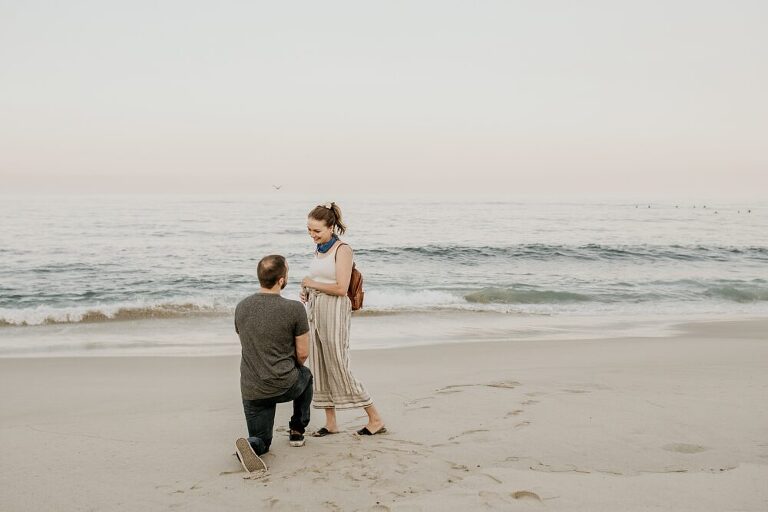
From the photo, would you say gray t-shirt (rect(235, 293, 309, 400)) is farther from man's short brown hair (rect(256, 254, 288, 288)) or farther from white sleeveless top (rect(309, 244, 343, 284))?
white sleeveless top (rect(309, 244, 343, 284))

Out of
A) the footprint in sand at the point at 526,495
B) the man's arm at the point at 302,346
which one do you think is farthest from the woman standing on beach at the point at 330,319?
the footprint in sand at the point at 526,495

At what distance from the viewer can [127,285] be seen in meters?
17.0

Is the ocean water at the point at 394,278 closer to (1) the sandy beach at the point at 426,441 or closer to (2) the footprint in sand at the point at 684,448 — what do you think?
(1) the sandy beach at the point at 426,441

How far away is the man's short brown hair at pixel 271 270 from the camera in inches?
157

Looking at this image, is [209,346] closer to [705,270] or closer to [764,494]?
[764,494]

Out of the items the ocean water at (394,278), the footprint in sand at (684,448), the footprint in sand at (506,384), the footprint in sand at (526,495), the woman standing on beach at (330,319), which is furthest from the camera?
the ocean water at (394,278)

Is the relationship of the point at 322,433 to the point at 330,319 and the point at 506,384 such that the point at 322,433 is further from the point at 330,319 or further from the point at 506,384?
the point at 506,384

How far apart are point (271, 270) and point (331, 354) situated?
3.05 ft

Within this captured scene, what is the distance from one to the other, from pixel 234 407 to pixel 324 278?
1819mm

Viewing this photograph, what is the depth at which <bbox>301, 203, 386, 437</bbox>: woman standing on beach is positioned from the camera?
4.48 meters

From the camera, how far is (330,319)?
15.0 feet

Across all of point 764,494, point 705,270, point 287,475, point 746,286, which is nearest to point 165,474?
point 287,475

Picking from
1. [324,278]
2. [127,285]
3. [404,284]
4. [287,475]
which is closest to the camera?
[287,475]

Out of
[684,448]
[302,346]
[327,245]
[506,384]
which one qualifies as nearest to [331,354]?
[302,346]
